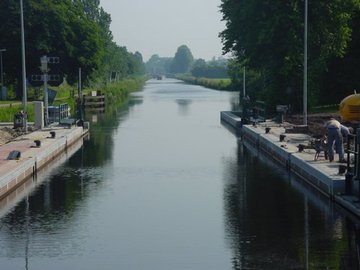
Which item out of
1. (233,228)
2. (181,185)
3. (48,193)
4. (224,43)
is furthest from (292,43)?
(233,228)

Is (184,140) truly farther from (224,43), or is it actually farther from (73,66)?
(73,66)

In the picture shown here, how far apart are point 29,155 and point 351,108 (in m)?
14.1

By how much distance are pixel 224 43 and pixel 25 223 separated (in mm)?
39257

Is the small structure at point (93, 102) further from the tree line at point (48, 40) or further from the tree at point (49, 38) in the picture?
the tree at point (49, 38)

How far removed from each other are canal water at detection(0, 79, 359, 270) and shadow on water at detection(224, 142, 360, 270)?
0.02 m

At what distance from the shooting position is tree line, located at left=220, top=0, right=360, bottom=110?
153 feet

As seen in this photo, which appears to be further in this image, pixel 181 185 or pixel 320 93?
pixel 320 93

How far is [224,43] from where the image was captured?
179 ft

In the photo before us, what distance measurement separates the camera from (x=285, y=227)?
16484mm

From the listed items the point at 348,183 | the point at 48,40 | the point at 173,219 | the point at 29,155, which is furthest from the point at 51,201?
the point at 48,40

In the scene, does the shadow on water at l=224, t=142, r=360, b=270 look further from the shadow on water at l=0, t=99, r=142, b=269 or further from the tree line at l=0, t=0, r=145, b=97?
the tree line at l=0, t=0, r=145, b=97

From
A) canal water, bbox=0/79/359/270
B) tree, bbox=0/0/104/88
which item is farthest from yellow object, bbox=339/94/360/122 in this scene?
tree, bbox=0/0/104/88

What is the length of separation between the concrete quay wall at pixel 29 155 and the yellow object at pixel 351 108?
13112 millimetres

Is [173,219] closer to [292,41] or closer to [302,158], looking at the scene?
[302,158]
